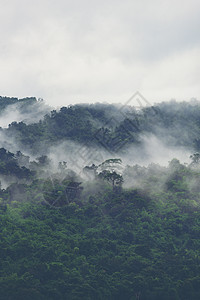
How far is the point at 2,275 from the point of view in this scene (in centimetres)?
2792

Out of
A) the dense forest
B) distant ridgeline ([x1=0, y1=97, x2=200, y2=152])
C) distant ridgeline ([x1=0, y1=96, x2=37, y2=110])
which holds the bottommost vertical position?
the dense forest

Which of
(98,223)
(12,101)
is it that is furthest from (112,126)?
(98,223)

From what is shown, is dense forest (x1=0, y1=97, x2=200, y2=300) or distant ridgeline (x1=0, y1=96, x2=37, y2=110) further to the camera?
distant ridgeline (x1=0, y1=96, x2=37, y2=110)

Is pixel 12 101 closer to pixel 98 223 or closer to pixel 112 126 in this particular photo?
pixel 112 126

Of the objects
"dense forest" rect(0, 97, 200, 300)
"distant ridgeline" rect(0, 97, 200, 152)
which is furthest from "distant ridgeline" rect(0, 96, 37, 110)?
"dense forest" rect(0, 97, 200, 300)

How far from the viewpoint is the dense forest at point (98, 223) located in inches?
1106

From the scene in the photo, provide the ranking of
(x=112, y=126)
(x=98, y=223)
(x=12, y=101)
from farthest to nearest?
(x=12, y=101)
(x=112, y=126)
(x=98, y=223)

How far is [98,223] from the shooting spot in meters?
38.5

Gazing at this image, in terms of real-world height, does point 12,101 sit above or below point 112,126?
above

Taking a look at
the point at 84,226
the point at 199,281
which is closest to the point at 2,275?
the point at 84,226

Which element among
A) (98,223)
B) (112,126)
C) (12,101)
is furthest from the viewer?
(12,101)

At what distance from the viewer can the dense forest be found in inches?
1106

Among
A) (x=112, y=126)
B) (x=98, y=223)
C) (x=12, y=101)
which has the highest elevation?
(x=12, y=101)

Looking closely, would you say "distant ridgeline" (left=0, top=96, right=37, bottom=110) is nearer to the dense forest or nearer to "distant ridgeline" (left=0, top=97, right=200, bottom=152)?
"distant ridgeline" (left=0, top=97, right=200, bottom=152)
